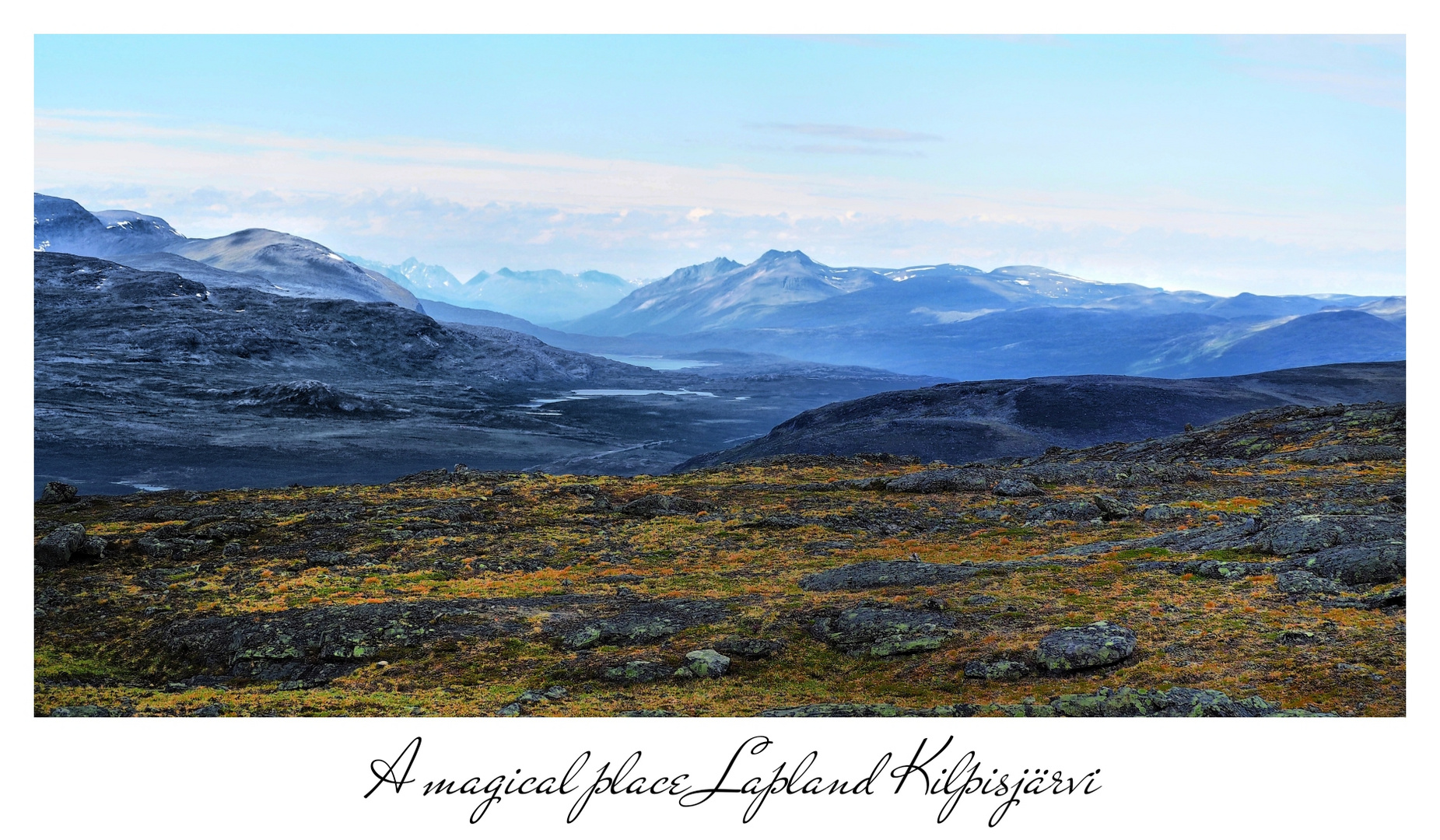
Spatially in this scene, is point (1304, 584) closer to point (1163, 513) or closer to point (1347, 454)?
point (1163, 513)

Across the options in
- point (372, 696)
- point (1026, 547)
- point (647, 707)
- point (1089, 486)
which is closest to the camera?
point (647, 707)

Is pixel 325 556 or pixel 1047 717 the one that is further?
pixel 325 556

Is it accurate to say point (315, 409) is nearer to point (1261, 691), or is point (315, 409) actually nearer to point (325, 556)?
point (325, 556)

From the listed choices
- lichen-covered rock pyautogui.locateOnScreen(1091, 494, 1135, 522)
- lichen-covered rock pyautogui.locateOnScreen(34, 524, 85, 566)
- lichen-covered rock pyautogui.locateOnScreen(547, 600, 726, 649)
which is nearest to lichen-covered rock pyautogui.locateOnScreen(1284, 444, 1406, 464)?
lichen-covered rock pyautogui.locateOnScreen(1091, 494, 1135, 522)

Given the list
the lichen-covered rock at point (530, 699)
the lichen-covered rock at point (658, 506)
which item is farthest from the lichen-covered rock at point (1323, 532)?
the lichen-covered rock at point (658, 506)

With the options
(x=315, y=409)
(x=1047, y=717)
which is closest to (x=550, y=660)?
(x=1047, y=717)

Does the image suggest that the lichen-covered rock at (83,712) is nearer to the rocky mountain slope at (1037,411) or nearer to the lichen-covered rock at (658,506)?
the lichen-covered rock at (658,506)

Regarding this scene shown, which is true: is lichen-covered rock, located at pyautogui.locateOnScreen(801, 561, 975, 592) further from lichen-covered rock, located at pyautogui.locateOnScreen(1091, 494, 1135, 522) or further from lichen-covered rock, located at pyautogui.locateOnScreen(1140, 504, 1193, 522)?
lichen-covered rock, located at pyautogui.locateOnScreen(1140, 504, 1193, 522)
